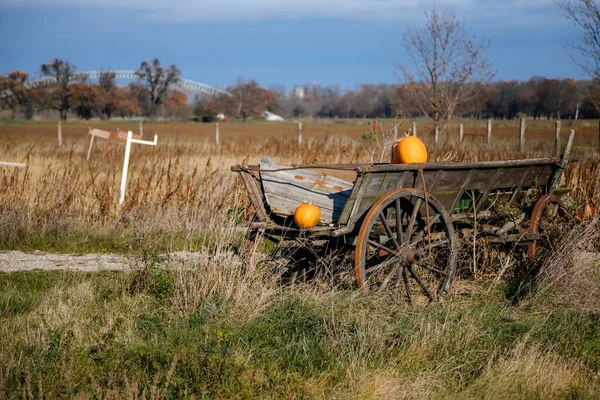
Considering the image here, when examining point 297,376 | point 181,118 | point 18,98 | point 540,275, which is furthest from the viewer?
point 181,118

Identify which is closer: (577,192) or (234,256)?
(234,256)

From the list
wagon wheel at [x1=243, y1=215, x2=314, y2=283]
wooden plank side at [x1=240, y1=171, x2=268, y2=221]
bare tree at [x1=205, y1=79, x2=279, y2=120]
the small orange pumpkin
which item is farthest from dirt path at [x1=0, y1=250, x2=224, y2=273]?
bare tree at [x1=205, y1=79, x2=279, y2=120]

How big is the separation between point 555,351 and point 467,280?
1.68 m

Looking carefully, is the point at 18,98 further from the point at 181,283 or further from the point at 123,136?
the point at 181,283

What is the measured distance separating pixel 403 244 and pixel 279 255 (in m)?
1.17

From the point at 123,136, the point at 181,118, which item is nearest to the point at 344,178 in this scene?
the point at 123,136

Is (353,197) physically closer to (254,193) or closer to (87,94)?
(254,193)

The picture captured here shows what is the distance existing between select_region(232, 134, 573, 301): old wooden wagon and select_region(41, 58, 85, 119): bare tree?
72.7m

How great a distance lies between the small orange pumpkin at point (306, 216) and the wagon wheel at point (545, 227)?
2084 millimetres

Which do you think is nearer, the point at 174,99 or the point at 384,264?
the point at 384,264

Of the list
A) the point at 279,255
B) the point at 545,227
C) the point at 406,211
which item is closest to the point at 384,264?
the point at 406,211

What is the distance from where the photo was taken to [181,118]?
88625 millimetres

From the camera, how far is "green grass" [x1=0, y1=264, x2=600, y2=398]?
12.8 feet

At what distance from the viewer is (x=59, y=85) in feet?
248
